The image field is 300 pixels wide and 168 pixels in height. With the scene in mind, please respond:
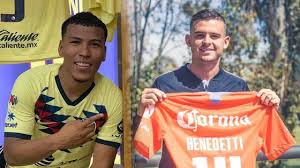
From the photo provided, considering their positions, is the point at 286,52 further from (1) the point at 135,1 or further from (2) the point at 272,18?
(1) the point at 135,1

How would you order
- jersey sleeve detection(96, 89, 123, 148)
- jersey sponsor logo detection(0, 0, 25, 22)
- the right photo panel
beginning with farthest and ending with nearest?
jersey sponsor logo detection(0, 0, 25, 22), the right photo panel, jersey sleeve detection(96, 89, 123, 148)

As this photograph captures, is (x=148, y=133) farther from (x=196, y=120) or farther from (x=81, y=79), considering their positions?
(x=81, y=79)

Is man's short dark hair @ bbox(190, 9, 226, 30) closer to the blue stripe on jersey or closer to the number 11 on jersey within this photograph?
the number 11 on jersey

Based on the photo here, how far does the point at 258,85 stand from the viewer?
2.26 m

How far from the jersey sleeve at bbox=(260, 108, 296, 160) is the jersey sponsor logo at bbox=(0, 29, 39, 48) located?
4.20 ft

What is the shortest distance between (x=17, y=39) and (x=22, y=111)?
0.82m

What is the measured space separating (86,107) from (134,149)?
530 mm

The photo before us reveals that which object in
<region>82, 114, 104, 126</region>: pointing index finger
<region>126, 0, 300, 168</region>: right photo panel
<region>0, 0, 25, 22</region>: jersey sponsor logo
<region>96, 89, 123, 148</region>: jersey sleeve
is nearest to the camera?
<region>82, 114, 104, 126</region>: pointing index finger

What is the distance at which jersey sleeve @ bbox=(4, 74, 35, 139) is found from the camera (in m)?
1.72

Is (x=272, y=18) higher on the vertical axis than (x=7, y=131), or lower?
higher

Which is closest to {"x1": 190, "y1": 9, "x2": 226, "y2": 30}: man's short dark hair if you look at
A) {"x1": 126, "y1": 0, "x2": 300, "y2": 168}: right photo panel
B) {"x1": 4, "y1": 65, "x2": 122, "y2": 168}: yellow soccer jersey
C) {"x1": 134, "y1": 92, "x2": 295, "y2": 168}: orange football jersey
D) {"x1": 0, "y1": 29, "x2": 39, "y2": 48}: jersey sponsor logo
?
{"x1": 126, "y1": 0, "x2": 300, "y2": 168}: right photo panel

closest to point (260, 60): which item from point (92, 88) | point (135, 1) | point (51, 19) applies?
point (135, 1)

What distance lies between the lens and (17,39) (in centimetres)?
245

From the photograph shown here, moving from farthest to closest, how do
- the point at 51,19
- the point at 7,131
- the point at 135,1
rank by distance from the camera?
the point at 51,19
the point at 135,1
the point at 7,131
